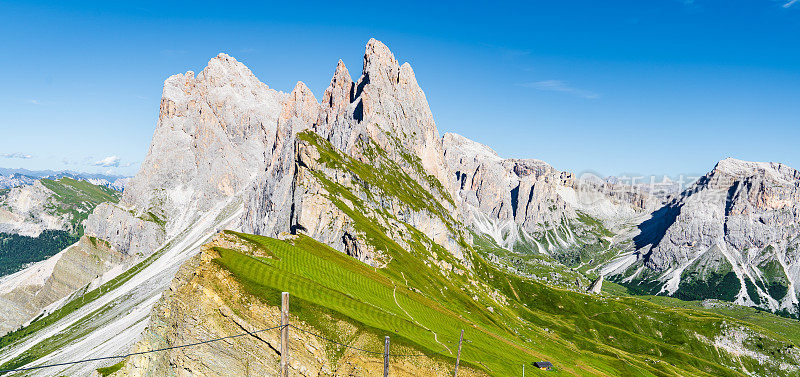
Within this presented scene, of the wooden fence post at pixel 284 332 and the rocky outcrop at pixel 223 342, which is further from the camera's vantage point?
the rocky outcrop at pixel 223 342

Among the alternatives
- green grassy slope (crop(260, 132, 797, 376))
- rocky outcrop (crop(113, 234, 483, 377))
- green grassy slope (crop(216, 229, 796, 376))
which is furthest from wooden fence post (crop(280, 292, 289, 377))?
green grassy slope (crop(260, 132, 797, 376))

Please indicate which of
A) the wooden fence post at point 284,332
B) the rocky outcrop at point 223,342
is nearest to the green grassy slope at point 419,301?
the rocky outcrop at point 223,342

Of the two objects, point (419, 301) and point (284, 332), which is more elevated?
point (284, 332)

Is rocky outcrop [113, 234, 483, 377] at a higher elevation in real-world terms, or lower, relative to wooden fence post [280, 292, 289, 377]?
lower

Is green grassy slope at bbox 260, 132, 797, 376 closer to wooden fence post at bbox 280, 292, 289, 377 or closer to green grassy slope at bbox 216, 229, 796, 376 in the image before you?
green grassy slope at bbox 216, 229, 796, 376

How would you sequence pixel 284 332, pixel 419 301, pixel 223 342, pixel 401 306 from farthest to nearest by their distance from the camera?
pixel 419 301 < pixel 401 306 < pixel 223 342 < pixel 284 332

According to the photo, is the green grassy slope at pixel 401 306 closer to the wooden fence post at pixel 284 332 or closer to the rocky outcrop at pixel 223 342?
the rocky outcrop at pixel 223 342

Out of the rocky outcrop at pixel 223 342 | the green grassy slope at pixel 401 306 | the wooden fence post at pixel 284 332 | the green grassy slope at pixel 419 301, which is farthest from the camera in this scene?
the green grassy slope at pixel 419 301

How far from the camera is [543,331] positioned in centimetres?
17288

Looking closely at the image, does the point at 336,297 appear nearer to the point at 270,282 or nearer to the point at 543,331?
the point at 270,282

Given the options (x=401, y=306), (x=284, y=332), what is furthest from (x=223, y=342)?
(x=401, y=306)

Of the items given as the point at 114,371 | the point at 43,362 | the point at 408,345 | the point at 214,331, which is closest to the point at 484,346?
the point at 408,345

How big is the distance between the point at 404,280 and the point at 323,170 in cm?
7923

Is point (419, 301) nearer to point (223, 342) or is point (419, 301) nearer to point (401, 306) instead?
point (401, 306)
